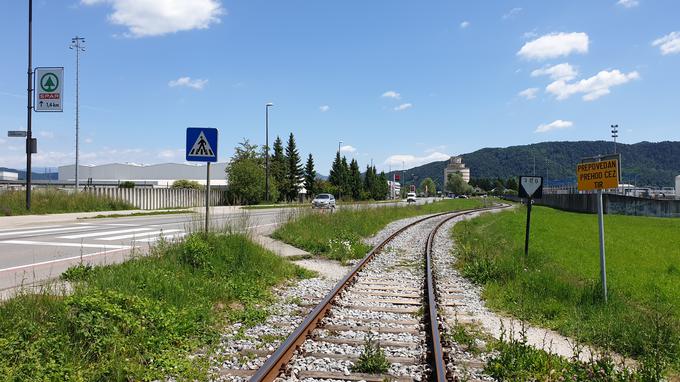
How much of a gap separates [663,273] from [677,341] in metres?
6.96

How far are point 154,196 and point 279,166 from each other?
1602 inches

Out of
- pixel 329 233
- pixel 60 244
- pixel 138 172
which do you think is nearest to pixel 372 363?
pixel 329 233

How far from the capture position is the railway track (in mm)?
4898

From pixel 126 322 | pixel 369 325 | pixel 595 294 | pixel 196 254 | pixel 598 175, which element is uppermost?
pixel 598 175

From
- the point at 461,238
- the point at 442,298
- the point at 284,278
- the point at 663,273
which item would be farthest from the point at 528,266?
the point at 461,238

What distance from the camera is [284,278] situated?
33.3 feet

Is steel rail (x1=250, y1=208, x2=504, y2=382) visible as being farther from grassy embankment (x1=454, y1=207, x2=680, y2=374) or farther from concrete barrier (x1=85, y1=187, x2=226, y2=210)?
concrete barrier (x1=85, y1=187, x2=226, y2=210)

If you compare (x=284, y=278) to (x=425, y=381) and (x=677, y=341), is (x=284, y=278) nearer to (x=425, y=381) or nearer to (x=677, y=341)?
(x=425, y=381)

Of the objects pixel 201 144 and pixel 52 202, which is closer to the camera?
pixel 201 144

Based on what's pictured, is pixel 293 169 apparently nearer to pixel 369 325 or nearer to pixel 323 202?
pixel 323 202

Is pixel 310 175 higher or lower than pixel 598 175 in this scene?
higher

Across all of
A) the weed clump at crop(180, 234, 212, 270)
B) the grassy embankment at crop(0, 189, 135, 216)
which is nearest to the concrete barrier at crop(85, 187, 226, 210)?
the grassy embankment at crop(0, 189, 135, 216)

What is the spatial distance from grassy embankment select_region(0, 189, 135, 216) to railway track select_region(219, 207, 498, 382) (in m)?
23.8

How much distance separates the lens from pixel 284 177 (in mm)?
82875
